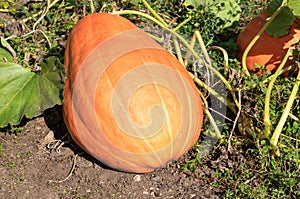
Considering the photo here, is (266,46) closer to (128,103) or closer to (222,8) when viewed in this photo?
(222,8)

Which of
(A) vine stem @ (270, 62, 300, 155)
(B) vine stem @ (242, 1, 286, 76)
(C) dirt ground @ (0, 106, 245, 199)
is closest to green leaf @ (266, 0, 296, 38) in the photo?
(B) vine stem @ (242, 1, 286, 76)

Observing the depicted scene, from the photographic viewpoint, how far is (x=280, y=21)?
326 cm

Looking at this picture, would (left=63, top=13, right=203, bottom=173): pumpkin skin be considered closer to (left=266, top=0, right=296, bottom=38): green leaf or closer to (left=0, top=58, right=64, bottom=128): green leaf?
(left=0, top=58, right=64, bottom=128): green leaf

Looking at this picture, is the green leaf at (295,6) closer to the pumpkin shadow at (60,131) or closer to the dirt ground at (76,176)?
the dirt ground at (76,176)

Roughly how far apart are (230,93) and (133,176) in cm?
71

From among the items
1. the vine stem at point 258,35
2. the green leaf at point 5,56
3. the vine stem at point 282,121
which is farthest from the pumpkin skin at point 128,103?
the green leaf at point 5,56

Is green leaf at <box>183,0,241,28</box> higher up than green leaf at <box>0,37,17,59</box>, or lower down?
higher up

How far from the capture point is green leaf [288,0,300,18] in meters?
2.97

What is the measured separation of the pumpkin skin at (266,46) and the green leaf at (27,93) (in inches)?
44.0

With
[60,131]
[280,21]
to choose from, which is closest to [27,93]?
[60,131]

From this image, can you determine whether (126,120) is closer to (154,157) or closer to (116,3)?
(154,157)

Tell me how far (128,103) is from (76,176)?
48 centimetres

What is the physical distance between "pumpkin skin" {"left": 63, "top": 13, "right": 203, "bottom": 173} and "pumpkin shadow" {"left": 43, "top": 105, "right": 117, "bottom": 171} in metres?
0.12

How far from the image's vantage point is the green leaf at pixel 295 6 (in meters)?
2.97
